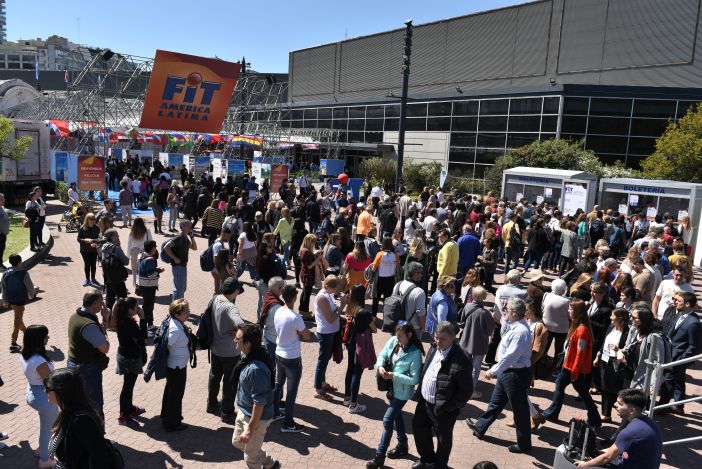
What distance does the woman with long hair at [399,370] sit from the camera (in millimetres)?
5020

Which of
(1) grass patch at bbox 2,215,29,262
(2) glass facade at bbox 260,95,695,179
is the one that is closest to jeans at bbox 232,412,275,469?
(1) grass patch at bbox 2,215,29,262

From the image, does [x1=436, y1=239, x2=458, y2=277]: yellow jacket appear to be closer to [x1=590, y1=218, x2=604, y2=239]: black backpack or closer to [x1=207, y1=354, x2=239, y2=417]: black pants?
[x1=207, y1=354, x2=239, y2=417]: black pants

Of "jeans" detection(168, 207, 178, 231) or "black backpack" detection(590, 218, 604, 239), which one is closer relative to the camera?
"black backpack" detection(590, 218, 604, 239)

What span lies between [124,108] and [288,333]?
30.7 m

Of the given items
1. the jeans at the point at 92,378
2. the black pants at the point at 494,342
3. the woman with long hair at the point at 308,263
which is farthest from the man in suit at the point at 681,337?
the jeans at the point at 92,378

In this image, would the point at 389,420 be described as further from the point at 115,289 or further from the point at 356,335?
the point at 115,289

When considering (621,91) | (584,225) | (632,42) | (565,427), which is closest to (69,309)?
(565,427)

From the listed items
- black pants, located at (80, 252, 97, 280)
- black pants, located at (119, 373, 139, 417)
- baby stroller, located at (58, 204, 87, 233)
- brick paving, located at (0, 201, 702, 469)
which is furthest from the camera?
baby stroller, located at (58, 204, 87, 233)

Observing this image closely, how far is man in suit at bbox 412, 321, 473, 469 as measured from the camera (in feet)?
15.4

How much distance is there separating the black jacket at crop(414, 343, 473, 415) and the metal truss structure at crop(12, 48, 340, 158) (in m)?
22.7

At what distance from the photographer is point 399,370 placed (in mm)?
5066

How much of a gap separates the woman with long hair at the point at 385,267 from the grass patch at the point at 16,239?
9.31 metres

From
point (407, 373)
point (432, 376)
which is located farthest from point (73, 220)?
point (432, 376)

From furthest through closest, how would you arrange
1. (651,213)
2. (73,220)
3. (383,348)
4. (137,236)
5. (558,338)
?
(651,213) < (73,220) < (137,236) < (558,338) < (383,348)
